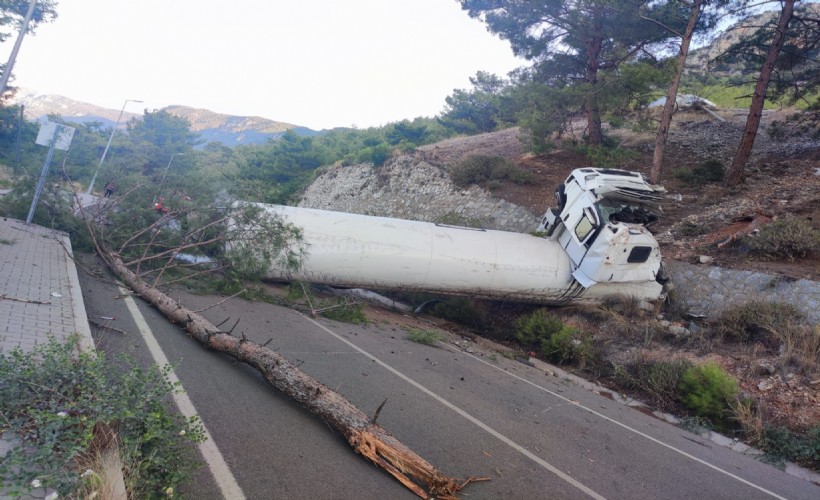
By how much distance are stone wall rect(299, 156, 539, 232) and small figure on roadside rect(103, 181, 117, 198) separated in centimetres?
917

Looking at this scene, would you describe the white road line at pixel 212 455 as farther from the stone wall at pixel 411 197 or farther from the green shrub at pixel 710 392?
the stone wall at pixel 411 197

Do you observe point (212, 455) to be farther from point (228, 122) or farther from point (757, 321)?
point (228, 122)

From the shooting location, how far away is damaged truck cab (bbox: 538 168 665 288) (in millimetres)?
10102

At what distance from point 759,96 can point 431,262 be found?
42.0 feet

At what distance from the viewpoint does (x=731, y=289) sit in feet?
33.7

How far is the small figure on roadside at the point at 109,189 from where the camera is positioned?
10495mm

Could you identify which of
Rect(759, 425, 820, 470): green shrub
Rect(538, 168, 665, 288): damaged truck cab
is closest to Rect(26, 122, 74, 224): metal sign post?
Rect(538, 168, 665, 288): damaged truck cab

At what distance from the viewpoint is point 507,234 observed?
439 inches

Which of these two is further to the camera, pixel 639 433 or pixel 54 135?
pixel 54 135

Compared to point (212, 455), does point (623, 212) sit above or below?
above

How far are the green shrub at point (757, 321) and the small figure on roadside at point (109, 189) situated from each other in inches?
501

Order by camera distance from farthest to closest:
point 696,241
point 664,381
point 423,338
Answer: point 696,241 < point 423,338 < point 664,381

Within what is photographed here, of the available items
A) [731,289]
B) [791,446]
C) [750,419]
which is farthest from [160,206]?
[731,289]

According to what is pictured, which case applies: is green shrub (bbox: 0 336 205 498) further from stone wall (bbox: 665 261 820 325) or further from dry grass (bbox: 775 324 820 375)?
stone wall (bbox: 665 261 820 325)
